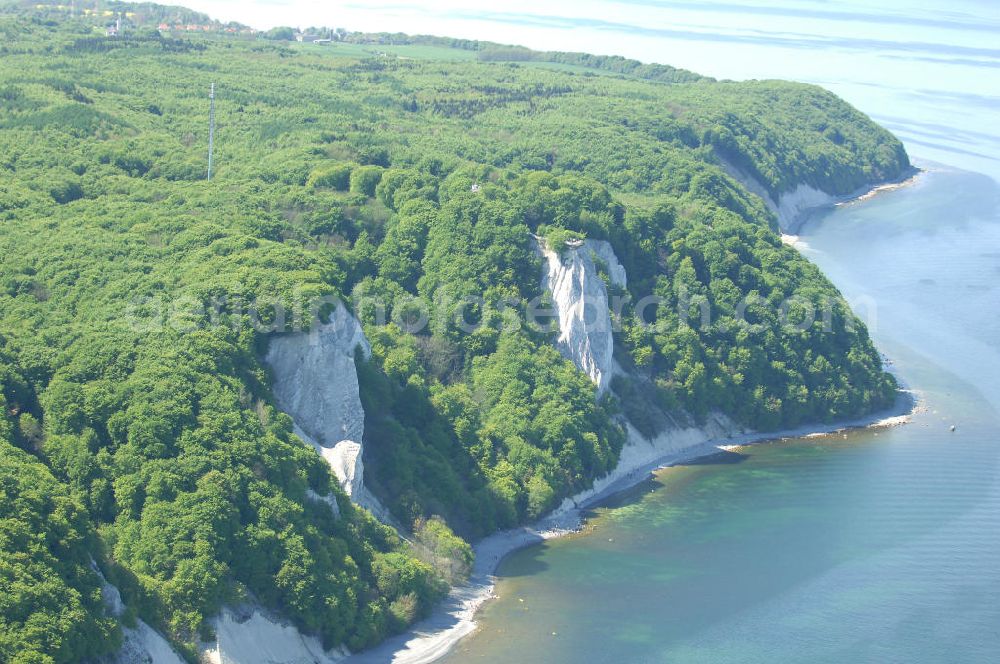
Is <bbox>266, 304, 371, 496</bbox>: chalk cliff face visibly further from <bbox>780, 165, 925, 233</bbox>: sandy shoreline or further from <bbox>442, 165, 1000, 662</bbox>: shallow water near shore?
<bbox>780, 165, 925, 233</bbox>: sandy shoreline

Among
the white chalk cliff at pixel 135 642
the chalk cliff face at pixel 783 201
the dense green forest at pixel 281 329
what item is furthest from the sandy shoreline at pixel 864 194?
the white chalk cliff at pixel 135 642

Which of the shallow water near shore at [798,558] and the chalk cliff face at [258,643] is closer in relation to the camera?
the chalk cliff face at [258,643]

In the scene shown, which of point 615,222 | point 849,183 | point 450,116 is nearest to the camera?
point 615,222

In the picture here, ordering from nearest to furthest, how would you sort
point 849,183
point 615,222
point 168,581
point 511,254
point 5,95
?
Result: point 168,581, point 511,254, point 615,222, point 5,95, point 849,183

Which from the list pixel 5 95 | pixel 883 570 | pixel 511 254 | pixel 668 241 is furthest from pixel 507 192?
pixel 5 95

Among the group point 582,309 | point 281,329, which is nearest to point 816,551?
point 582,309

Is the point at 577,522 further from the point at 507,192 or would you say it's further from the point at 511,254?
the point at 507,192

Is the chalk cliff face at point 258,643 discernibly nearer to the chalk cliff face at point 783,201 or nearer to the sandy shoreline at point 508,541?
the sandy shoreline at point 508,541

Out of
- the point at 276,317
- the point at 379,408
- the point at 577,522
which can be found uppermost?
the point at 276,317
